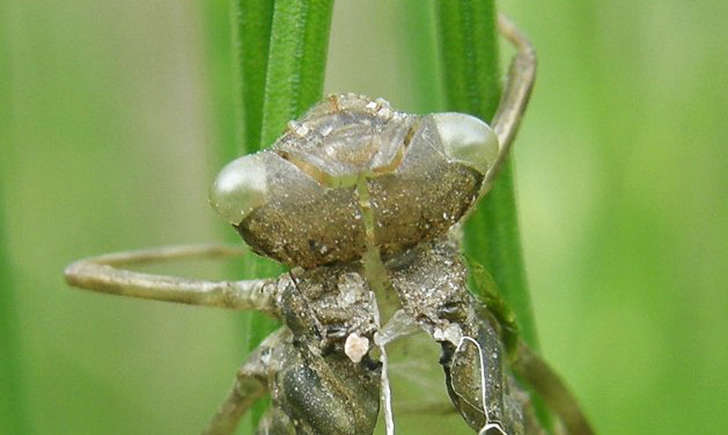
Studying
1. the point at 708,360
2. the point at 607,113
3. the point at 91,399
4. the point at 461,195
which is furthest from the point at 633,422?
the point at 91,399

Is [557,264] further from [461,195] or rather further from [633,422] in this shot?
[461,195]

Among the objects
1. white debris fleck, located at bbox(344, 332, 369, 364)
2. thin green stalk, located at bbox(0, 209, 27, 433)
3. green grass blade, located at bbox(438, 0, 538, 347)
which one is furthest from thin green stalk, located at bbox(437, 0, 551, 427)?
thin green stalk, located at bbox(0, 209, 27, 433)

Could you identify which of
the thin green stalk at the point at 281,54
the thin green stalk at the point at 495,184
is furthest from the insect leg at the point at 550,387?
the thin green stalk at the point at 281,54

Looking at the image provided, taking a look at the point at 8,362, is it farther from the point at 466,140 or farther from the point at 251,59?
the point at 466,140

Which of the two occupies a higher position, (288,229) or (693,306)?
(288,229)

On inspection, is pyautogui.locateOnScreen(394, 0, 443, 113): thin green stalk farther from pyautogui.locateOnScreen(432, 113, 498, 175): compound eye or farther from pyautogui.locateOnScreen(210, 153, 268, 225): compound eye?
pyautogui.locateOnScreen(210, 153, 268, 225): compound eye

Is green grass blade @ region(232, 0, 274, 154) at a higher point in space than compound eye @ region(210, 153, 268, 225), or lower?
higher

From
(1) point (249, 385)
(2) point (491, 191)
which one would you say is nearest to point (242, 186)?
(1) point (249, 385)

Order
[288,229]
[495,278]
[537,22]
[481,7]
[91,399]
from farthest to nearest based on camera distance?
[91,399] → [537,22] → [495,278] → [481,7] → [288,229]
